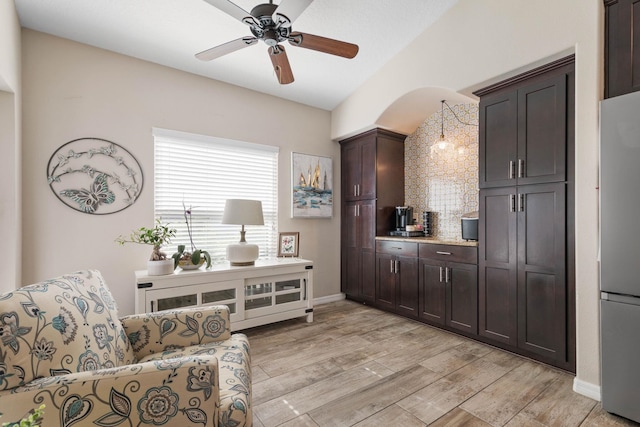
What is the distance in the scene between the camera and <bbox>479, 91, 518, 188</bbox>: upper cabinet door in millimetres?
Result: 2543

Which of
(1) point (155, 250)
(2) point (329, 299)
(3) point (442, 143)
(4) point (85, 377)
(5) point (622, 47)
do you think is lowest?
(2) point (329, 299)

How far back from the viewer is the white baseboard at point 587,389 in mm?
1915

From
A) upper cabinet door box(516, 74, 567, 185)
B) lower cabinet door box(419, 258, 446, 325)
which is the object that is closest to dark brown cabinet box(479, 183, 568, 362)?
upper cabinet door box(516, 74, 567, 185)

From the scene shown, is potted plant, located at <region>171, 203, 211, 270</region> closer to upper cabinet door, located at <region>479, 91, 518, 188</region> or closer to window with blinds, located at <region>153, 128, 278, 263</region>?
window with blinds, located at <region>153, 128, 278, 263</region>

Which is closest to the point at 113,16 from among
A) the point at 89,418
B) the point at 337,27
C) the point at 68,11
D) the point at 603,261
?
the point at 68,11

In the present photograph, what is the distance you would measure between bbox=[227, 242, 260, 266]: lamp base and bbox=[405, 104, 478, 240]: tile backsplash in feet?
7.04

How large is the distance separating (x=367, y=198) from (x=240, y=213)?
1699 mm

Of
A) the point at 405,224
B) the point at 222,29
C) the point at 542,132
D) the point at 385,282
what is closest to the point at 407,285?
the point at 385,282

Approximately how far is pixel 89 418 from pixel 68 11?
285 centimetres

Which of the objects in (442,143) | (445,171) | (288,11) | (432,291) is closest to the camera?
(288,11)

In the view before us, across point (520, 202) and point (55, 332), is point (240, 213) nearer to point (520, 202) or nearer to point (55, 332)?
point (55, 332)

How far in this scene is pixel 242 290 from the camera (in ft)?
9.91

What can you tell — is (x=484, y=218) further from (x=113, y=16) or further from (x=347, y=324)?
(x=113, y=16)

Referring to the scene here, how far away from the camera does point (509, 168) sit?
2547 millimetres
